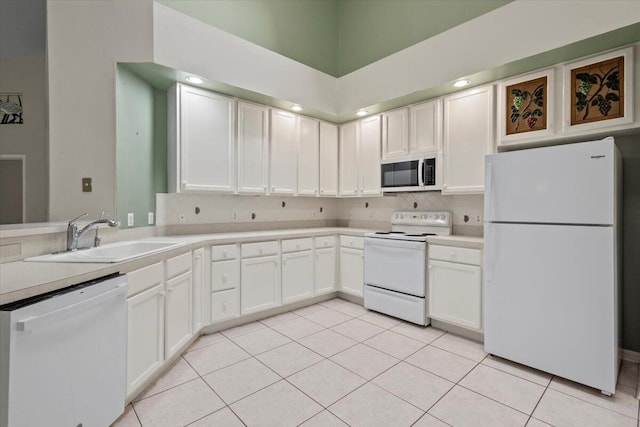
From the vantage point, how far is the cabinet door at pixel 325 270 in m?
3.80

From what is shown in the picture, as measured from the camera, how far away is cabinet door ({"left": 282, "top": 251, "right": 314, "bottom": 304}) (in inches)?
137

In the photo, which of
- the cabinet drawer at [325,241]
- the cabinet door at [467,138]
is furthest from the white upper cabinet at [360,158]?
the cabinet door at [467,138]

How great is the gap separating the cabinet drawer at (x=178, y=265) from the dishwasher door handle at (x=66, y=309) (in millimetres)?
551

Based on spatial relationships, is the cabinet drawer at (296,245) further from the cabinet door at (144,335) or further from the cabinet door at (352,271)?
the cabinet door at (144,335)

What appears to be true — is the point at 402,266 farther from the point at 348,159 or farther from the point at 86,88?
the point at 86,88

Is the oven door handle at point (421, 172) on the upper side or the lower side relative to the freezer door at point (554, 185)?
upper

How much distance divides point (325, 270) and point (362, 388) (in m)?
1.87

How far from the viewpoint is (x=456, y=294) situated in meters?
2.90

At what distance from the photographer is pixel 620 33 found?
2098mm

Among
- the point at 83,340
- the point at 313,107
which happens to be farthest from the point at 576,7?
the point at 83,340

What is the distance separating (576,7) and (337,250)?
10.4 feet

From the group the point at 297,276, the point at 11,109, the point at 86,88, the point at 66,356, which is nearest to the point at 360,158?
the point at 297,276

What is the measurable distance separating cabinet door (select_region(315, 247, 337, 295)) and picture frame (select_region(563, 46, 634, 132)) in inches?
106

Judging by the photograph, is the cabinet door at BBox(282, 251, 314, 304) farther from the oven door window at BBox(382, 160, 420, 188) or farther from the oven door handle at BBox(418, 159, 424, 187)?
the oven door handle at BBox(418, 159, 424, 187)
